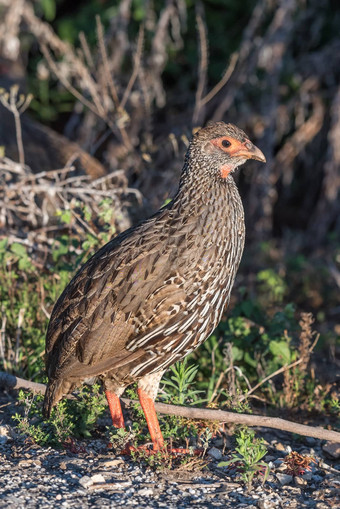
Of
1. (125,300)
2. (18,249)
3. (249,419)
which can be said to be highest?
(18,249)

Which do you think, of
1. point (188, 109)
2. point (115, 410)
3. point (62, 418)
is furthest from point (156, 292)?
point (188, 109)

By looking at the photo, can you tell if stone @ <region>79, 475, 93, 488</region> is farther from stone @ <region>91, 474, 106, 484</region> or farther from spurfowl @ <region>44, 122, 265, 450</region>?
spurfowl @ <region>44, 122, 265, 450</region>

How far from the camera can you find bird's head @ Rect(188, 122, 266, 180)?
4.96 meters

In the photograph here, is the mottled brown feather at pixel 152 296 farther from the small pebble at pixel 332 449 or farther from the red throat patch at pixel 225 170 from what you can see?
the small pebble at pixel 332 449

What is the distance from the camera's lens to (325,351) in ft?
24.2

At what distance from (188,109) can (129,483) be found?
6.68m

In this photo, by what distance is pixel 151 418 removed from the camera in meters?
4.77

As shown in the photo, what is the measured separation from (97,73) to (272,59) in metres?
2.20

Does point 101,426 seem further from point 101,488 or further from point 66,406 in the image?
point 101,488

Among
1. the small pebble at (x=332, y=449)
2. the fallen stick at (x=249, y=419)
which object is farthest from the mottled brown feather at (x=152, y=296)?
the small pebble at (x=332, y=449)

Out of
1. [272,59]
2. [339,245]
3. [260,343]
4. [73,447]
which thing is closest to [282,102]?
[272,59]

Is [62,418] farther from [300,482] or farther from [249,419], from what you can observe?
[300,482]

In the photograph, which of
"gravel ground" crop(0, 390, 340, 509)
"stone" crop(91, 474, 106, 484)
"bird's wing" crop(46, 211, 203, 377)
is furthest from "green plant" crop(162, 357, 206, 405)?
"stone" crop(91, 474, 106, 484)

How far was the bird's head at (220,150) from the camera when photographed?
4.96 m
